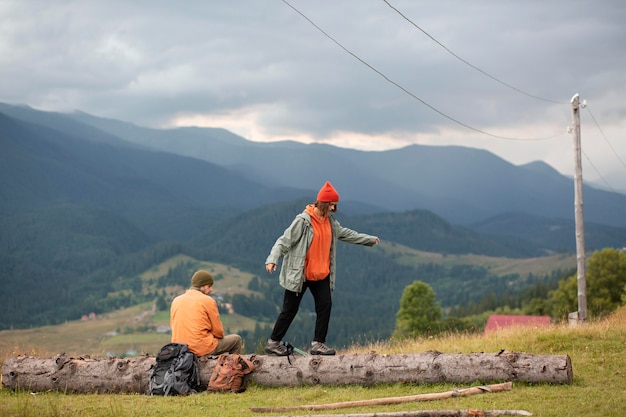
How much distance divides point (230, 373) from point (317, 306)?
1.93 meters

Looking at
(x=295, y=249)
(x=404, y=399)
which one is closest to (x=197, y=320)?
(x=295, y=249)

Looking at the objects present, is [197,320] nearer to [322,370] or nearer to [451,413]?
[322,370]

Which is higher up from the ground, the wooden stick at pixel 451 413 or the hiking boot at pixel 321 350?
the hiking boot at pixel 321 350

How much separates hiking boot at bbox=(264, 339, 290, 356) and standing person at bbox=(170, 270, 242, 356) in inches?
36.2

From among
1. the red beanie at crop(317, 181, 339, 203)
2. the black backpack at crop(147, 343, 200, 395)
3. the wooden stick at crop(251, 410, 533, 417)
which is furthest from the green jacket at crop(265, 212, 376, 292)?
the wooden stick at crop(251, 410, 533, 417)

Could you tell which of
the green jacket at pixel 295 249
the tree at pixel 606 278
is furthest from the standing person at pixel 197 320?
the tree at pixel 606 278

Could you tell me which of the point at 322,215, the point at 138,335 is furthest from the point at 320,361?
the point at 138,335

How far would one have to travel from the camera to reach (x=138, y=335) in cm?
17988

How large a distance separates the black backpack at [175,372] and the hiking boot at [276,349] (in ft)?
4.37

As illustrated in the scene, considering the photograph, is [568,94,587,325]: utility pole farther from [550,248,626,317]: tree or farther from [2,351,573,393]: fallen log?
[550,248,626,317]: tree

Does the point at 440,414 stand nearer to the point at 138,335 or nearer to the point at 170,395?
the point at 170,395

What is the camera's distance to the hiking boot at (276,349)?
12.2 m

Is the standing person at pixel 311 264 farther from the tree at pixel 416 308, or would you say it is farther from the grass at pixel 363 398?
the tree at pixel 416 308

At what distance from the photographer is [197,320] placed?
473 inches
